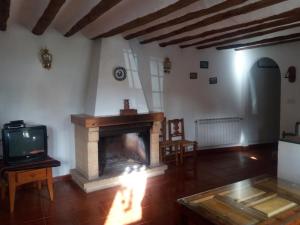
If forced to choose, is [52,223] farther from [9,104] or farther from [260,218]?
[260,218]

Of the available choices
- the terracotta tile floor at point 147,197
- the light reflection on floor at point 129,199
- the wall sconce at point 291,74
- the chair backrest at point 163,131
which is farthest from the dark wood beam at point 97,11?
the wall sconce at point 291,74

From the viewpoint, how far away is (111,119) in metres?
3.61

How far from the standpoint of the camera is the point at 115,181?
3676mm

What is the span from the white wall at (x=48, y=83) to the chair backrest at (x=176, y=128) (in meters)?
1.65

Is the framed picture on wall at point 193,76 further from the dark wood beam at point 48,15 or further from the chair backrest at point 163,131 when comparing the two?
the dark wood beam at point 48,15

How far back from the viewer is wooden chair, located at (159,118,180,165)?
4.45 metres

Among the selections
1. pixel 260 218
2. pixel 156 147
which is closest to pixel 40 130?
pixel 156 147

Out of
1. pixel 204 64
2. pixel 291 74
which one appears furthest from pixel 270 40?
pixel 204 64

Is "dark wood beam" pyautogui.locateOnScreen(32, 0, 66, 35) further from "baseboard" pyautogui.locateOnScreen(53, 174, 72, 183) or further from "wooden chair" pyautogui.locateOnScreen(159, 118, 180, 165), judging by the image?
"wooden chair" pyautogui.locateOnScreen(159, 118, 180, 165)

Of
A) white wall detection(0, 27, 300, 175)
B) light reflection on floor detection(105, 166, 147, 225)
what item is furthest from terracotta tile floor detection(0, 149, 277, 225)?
white wall detection(0, 27, 300, 175)

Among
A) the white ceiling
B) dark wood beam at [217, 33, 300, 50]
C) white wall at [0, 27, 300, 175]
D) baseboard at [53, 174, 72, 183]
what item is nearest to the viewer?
the white ceiling

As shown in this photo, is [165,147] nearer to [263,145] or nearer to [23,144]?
[23,144]

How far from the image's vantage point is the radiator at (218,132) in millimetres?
5266

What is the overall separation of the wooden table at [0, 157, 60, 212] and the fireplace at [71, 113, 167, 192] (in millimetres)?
540
